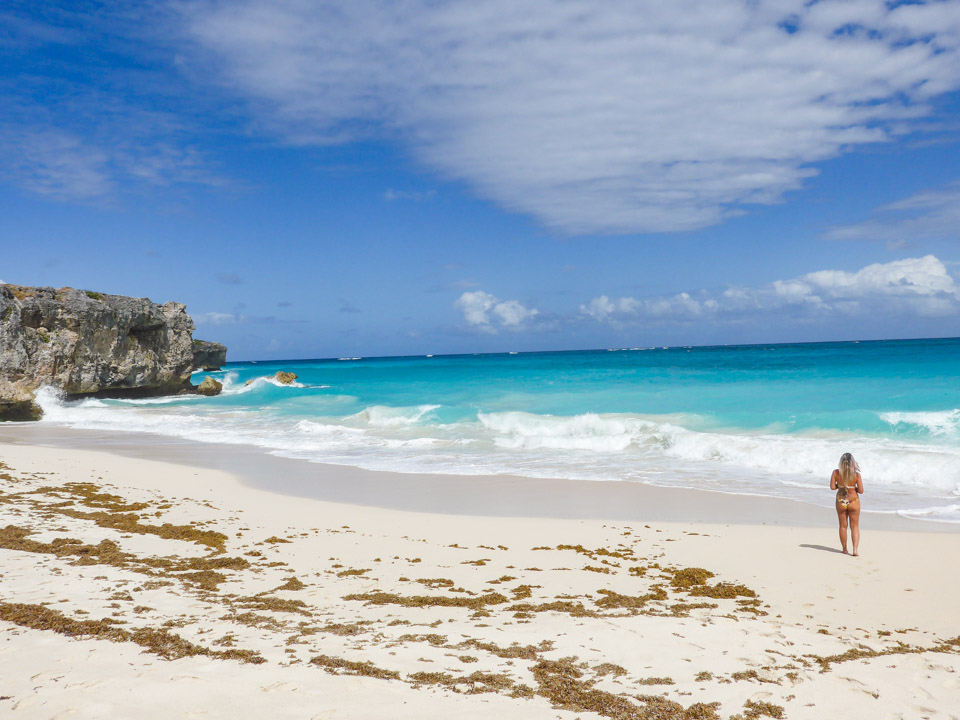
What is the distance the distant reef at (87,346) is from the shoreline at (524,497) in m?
16.6

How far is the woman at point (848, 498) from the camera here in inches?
309

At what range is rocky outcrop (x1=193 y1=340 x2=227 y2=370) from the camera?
6237 cm

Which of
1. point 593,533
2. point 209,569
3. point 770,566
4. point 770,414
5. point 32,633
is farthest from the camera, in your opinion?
point 770,414

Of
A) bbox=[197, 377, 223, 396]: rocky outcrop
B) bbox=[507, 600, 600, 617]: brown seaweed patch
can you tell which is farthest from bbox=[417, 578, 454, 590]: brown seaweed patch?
bbox=[197, 377, 223, 396]: rocky outcrop

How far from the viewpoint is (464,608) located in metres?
5.93

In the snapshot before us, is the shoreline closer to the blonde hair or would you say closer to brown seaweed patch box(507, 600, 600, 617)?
the blonde hair

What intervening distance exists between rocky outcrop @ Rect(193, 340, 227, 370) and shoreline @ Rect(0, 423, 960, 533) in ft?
163

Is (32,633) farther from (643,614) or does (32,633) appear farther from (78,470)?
(78,470)

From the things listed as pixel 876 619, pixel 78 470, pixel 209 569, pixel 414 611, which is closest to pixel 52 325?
pixel 78 470

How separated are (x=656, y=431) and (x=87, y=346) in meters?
30.5

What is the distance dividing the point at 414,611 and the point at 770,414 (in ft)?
63.5

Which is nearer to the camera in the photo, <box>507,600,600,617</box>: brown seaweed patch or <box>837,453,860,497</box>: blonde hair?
<box>507,600,600,617</box>: brown seaweed patch

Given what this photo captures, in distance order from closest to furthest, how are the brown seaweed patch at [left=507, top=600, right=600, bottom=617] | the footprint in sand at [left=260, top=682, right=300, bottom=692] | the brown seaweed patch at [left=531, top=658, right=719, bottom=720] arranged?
the brown seaweed patch at [left=531, top=658, right=719, bottom=720] < the footprint in sand at [left=260, top=682, right=300, bottom=692] < the brown seaweed patch at [left=507, top=600, right=600, bottom=617]

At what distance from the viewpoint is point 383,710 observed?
3660mm
